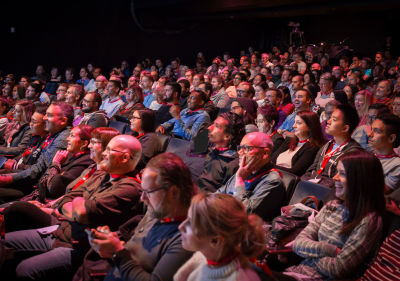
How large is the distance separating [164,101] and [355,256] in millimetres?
4522

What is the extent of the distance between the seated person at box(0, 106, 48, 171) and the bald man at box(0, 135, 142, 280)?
150cm

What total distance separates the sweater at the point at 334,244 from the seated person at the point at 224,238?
1.87 ft

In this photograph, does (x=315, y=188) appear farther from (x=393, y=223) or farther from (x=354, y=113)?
(x=354, y=113)

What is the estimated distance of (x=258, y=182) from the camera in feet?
7.84

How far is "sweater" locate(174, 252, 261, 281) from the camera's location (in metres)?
1.23

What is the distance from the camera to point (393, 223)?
1.85 metres

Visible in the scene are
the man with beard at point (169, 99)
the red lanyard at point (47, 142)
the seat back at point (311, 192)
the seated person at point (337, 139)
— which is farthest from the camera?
the man with beard at point (169, 99)

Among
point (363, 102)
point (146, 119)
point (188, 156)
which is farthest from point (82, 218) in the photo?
point (363, 102)

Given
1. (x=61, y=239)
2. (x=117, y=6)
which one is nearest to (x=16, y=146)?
(x=61, y=239)

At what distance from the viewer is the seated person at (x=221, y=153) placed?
291cm

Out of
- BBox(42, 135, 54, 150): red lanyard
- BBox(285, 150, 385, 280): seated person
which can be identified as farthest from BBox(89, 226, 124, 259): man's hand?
BBox(42, 135, 54, 150): red lanyard

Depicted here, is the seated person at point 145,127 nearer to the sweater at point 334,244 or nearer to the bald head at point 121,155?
the bald head at point 121,155

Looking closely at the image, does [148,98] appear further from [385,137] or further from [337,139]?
[385,137]

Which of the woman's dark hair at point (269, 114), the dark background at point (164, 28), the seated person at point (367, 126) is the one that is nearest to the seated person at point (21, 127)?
the woman's dark hair at point (269, 114)
